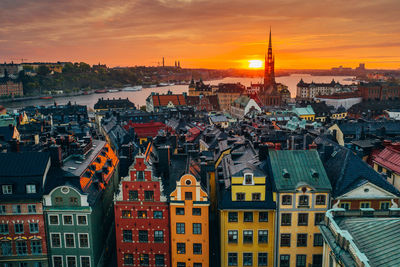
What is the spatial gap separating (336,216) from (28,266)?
103 ft

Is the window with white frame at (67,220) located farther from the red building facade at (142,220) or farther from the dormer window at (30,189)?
the red building facade at (142,220)

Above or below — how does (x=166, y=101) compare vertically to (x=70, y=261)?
above

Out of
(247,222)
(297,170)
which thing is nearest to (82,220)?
(247,222)

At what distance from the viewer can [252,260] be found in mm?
A: 35562

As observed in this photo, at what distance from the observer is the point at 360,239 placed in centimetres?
Result: 2262

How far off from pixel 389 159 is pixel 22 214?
147ft

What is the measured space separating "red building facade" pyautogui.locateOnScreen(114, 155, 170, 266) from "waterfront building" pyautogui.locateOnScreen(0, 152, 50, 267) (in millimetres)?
8067

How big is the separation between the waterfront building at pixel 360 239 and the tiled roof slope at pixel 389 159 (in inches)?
768

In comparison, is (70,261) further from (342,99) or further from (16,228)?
(342,99)

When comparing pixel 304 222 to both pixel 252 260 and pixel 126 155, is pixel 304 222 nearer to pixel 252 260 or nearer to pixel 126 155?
pixel 252 260

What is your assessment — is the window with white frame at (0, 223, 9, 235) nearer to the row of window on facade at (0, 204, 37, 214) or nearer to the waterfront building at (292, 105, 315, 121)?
the row of window on facade at (0, 204, 37, 214)

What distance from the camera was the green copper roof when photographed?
34.6 metres

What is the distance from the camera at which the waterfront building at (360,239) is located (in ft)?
66.5

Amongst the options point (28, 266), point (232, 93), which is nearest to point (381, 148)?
point (28, 266)
